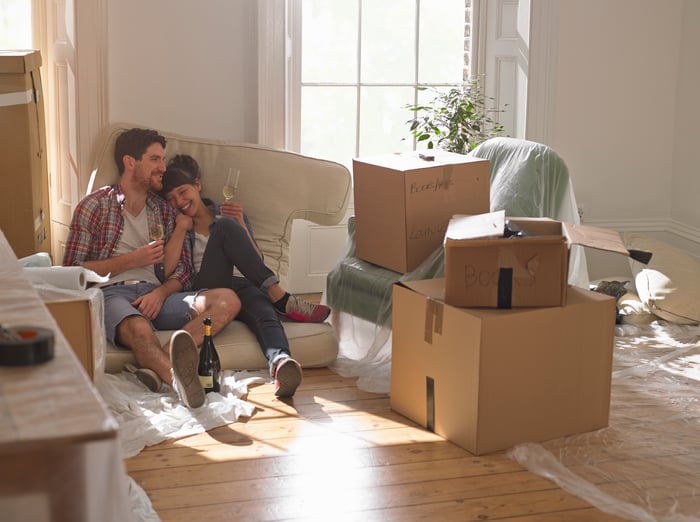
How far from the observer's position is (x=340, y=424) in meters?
3.23

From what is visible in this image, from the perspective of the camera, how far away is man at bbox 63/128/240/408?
354 cm

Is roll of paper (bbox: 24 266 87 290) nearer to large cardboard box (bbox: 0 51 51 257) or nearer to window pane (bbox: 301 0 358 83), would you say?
large cardboard box (bbox: 0 51 51 257)

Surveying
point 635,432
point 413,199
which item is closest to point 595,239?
point 635,432

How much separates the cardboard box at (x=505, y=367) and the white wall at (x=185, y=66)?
6.06 feet

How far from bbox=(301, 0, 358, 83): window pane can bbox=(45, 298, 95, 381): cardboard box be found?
248 cm

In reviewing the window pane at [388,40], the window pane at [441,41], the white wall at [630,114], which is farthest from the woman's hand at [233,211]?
the white wall at [630,114]

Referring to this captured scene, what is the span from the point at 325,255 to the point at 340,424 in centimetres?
192

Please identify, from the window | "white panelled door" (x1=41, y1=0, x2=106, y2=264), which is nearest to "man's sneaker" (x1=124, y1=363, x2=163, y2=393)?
"white panelled door" (x1=41, y1=0, x2=106, y2=264)

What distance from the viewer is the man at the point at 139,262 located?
A: 3545 mm

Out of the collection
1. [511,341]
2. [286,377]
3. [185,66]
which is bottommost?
[286,377]

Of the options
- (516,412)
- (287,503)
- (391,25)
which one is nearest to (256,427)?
(287,503)

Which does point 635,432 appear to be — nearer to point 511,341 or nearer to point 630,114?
point 511,341

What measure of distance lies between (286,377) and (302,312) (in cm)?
49

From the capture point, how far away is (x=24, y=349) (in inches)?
47.7
